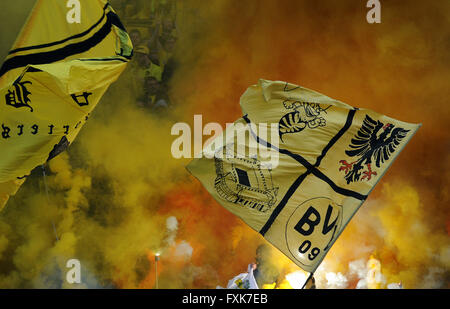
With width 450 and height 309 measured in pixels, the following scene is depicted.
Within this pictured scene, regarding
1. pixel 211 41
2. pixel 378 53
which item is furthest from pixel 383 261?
pixel 211 41

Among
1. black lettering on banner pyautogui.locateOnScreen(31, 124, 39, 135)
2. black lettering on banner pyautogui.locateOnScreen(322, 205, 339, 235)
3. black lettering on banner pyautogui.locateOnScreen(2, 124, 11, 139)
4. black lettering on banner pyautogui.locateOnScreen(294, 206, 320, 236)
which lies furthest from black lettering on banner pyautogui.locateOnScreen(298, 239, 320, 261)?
black lettering on banner pyautogui.locateOnScreen(2, 124, 11, 139)

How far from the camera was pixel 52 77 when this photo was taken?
19.8 feet

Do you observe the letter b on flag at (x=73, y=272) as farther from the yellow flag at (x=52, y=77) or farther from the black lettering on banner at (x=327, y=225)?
the black lettering on banner at (x=327, y=225)

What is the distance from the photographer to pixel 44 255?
10.7 m

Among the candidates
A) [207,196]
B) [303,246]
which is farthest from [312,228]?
[207,196]

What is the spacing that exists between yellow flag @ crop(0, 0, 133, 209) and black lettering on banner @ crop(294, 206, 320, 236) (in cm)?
343

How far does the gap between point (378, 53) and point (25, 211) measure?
9.50 metres

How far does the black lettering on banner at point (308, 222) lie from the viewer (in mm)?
5246

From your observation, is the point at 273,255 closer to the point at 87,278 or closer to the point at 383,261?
the point at 383,261

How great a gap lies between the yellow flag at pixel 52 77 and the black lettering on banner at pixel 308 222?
11.3ft

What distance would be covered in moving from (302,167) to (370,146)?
892 millimetres

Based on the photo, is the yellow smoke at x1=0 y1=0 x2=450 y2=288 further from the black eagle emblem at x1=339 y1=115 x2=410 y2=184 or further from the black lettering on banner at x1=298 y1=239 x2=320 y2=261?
the black lettering on banner at x1=298 y1=239 x2=320 y2=261

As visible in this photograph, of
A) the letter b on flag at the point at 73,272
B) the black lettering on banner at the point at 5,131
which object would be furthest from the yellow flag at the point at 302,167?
the letter b on flag at the point at 73,272

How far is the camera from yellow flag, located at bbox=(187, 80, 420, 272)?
5.26m
